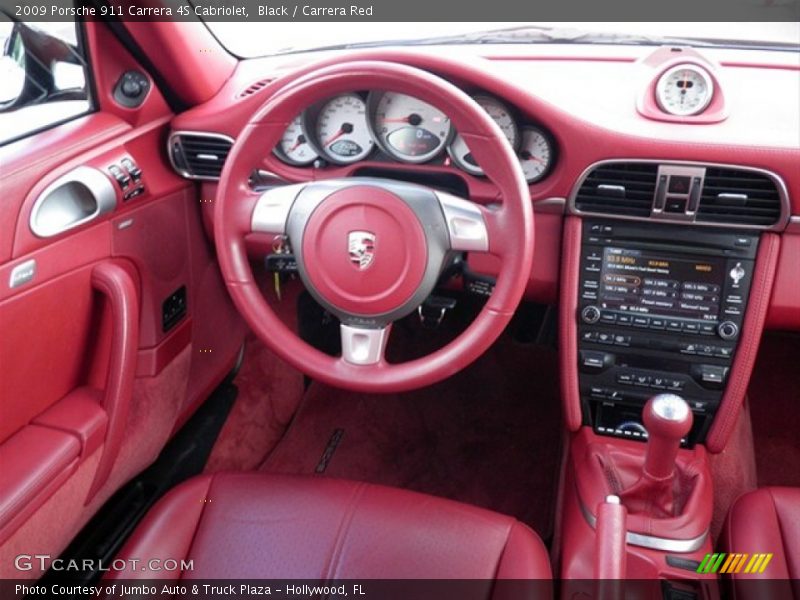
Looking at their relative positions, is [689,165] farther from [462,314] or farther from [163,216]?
[163,216]

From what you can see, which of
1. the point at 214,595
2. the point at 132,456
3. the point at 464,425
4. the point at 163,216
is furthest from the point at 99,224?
the point at 464,425

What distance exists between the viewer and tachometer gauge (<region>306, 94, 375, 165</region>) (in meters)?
1.47

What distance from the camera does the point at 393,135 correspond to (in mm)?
1476

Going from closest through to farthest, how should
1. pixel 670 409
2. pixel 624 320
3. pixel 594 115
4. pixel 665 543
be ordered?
pixel 670 409 → pixel 665 543 → pixel 594 115 → pixel 624 320

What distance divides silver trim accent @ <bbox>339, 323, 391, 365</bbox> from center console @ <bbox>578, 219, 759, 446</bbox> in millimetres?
483

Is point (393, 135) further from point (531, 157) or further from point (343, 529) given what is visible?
point (343, 529)

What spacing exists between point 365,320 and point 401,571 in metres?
0.41

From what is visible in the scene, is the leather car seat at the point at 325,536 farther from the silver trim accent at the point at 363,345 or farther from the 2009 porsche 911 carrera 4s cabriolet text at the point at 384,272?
the silver trim accent at the point at 363,345

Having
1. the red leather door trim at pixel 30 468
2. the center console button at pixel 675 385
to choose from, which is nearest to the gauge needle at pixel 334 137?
the red leather door trim at pixel 30 468

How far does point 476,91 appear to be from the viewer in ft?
4.55

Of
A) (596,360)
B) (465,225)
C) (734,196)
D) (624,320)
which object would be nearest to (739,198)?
(734,196)

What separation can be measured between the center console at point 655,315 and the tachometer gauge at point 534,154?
0.45ft

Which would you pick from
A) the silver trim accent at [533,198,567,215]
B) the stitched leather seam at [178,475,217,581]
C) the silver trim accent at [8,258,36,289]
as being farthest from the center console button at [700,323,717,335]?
the silver trim accent at [8,258,36,289]

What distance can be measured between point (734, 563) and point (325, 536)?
2.19 feet
